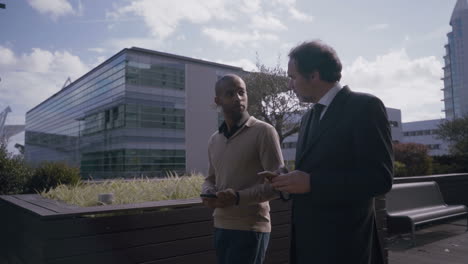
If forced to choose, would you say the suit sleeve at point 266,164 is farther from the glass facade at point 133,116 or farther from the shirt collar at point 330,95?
the glass facade at point 133,116

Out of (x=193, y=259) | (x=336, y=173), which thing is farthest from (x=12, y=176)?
(x=336, y=173)

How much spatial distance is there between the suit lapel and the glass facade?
43.9 m

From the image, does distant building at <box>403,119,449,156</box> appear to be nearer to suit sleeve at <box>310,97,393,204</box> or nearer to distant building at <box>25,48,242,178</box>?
distant building at <box>25,48,242,178</box>

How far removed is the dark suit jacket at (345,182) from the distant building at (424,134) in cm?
8735

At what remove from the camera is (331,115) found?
1567 millimetres

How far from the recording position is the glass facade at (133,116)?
46.3 m

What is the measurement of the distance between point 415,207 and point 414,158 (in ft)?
19.9

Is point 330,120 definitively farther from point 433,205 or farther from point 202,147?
point 202,147

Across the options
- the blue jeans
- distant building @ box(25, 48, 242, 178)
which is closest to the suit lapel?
the blue jeans

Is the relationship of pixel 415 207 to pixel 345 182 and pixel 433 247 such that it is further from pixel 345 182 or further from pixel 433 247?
pixel 345 182

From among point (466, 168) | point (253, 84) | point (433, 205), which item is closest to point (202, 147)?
point (253, 84)

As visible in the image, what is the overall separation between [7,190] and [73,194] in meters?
4.12

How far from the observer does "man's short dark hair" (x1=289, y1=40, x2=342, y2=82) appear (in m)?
1.62

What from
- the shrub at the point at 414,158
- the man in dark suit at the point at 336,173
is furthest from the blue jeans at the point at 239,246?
the shrub at the point at 414,158
